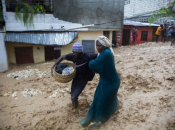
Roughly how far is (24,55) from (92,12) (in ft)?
18.9

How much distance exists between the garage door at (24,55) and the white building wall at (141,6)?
14.1 m

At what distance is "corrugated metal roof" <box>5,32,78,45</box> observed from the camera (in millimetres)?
8933

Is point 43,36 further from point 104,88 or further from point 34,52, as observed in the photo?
point 104,88

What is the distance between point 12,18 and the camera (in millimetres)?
8805

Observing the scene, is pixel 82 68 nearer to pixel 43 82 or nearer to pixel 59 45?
pixel 43 82

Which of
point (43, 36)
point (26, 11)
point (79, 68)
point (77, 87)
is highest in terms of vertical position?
point (26, 11)

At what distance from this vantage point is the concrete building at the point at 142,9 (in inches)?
651

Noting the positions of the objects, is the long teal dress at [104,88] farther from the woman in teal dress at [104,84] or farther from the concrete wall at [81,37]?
the concrete wall at [81,37]

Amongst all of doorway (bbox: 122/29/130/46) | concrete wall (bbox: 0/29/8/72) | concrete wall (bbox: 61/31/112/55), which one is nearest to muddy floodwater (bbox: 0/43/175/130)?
concrete wall (bbox: 0/29/8/72)

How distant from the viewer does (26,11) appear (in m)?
8.97

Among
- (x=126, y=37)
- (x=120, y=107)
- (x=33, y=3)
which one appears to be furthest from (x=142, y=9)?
(x=120, y=107)

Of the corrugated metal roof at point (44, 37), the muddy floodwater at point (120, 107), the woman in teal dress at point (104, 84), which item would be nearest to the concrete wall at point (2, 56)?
the corrugated metal roof at point (44, 37)

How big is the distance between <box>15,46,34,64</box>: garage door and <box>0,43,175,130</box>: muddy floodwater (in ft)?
14.3

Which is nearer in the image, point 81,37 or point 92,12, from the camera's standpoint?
point 92,12
